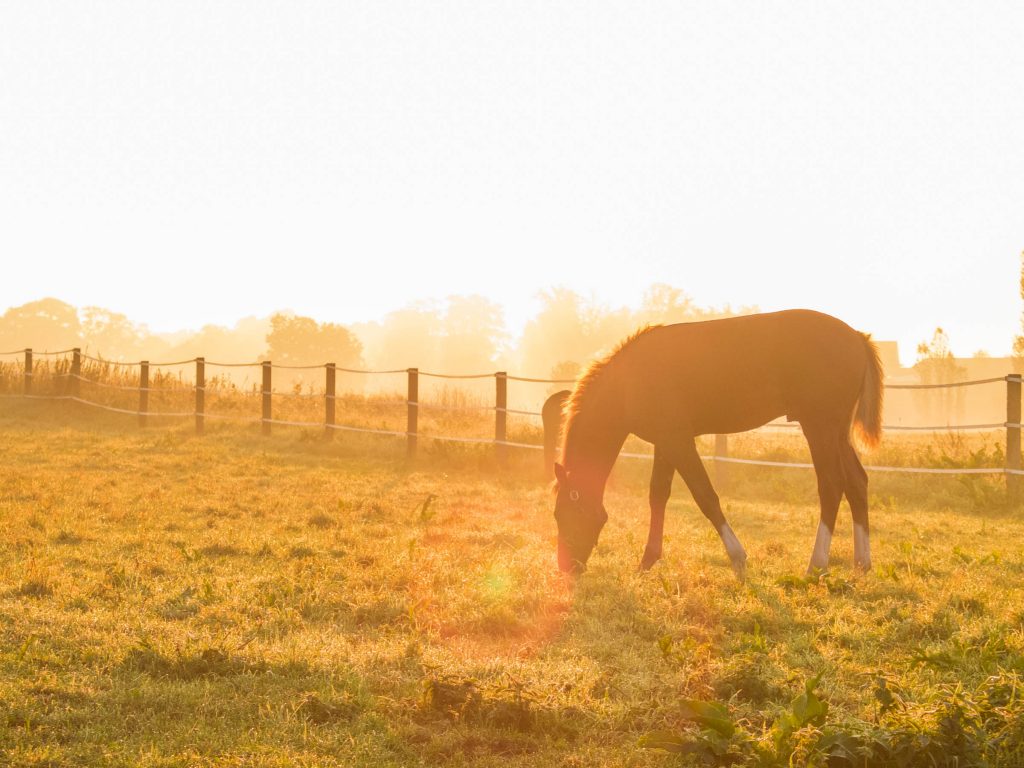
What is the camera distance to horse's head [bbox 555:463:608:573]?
5676 millimetres

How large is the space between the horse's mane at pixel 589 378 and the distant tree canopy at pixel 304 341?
6950 cm

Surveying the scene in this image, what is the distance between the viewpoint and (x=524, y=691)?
3.21 meters

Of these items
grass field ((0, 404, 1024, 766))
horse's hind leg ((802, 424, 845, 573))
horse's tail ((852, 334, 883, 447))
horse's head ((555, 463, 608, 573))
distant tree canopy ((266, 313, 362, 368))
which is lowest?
grass field ((0, 404, 1024, 766))

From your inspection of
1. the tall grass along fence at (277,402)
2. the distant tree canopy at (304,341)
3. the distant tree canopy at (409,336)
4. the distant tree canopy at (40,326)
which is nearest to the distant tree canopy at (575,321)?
the distant tree canopy at (409,336)

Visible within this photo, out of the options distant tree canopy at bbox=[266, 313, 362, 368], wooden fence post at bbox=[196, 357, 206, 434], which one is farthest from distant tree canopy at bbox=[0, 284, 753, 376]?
wooden fence post at bbox=[196, 357, 206, 434]

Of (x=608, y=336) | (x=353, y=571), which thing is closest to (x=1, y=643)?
(x=353, y=571)

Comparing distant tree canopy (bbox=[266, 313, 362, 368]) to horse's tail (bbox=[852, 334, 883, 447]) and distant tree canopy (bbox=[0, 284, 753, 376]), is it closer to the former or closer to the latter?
distant tree canopy (bbox=[0, 284, 753, 376])

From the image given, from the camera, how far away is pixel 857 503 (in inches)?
232

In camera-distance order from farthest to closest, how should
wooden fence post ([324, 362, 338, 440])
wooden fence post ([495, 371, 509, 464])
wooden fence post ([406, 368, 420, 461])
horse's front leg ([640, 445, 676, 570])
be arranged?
wooden fence post ([324, 362, 338, 440]) → wooden fence post ([406, 368, 420, 461]) → wooden fence post ([495, 371, 509, 464]) → horse's front leg ([640, 445, 676, 570])

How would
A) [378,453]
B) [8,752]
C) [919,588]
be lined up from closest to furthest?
1. [8,752]
2. [919,588]
3. [378,453]

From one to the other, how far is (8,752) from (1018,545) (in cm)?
728

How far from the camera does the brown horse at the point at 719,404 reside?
227 inches

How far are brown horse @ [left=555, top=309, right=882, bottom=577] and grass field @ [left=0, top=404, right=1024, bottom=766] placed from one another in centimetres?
40

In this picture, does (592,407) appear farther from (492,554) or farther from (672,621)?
(672,621)
